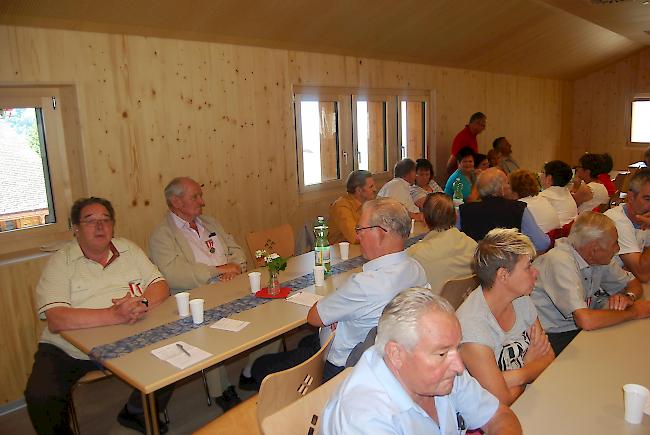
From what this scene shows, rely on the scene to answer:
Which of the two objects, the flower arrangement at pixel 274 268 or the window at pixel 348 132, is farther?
the window at pixel 348 132

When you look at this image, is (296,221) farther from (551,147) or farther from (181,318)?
(551,147)

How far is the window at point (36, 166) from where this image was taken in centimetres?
344

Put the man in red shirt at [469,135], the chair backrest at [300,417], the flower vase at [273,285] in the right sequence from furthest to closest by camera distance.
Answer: the man in red shirt at [469,135] → the flower vase at [273,285] → the chair backrest at [300,417]

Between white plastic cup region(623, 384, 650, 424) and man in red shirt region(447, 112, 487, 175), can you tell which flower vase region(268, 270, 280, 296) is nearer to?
white plastic cup region(623, 384, 650, 424)

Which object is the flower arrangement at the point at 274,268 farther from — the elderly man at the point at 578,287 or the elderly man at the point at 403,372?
the elderly man at the point at 403,372

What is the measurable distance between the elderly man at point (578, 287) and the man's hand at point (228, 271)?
1793 mm

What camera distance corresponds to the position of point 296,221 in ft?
17.3

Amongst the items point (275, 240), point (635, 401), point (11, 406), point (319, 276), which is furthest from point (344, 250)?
point (11, 406)

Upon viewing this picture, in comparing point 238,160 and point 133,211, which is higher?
point 238,160

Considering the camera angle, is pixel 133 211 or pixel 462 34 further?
pixel 462 34

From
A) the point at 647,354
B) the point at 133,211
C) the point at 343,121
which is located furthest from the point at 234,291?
the point at 343,121

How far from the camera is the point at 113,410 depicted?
130 inches

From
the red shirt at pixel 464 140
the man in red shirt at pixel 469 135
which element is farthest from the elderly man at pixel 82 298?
the red shirt at pixel 464 140

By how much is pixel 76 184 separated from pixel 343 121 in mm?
3124
